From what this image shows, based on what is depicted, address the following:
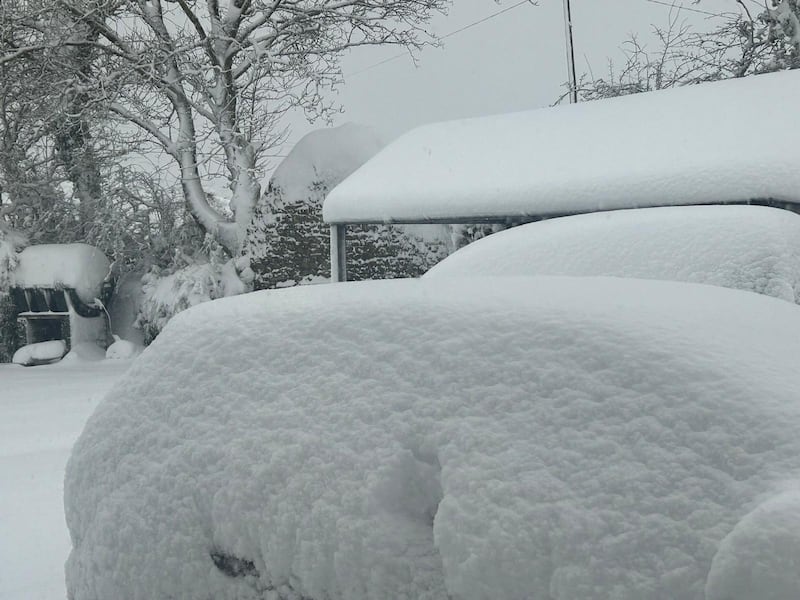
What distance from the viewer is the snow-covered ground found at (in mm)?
3760

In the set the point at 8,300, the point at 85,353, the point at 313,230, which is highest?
the point at 313,230

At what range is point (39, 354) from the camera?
14.4 metres

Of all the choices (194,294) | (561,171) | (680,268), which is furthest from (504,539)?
(194,294)

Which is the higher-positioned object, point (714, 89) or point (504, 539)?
point (714, 89)

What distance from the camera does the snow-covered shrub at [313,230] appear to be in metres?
11.8

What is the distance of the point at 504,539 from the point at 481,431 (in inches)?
8.5

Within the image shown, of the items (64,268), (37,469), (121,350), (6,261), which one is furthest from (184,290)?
(37,469)

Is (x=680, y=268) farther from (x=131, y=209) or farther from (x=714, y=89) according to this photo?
(x=131, y=209)

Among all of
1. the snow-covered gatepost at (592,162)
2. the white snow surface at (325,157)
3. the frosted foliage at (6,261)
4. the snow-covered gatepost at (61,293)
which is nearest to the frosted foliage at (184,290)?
the snow-covered gatepost at (61,293)

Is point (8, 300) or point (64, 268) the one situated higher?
point (64, 268)

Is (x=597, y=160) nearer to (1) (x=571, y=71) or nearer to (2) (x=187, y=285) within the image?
(2) (x=187, y=285)

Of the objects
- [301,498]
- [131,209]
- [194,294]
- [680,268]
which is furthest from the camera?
[131,209]

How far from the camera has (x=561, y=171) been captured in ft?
24.5

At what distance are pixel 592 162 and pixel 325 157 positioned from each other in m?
A: 6.13
